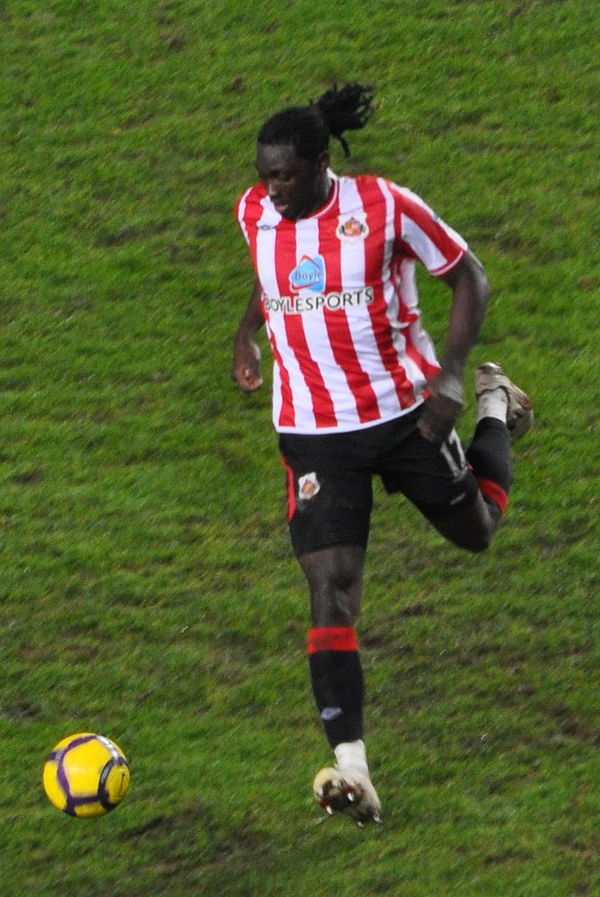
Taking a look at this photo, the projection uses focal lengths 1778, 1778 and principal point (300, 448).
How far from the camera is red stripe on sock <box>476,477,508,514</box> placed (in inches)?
275

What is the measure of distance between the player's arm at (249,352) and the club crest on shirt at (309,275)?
0.40 m

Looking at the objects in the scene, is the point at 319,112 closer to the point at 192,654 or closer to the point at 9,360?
the point at 192,654

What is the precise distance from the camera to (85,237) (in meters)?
10.7

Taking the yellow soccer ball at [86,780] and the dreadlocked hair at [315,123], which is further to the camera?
the dreadlocked hair at [315,123]

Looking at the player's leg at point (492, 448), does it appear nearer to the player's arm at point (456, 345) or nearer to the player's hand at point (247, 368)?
the player's arm at point (456, 345)

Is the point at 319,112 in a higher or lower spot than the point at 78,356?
higher

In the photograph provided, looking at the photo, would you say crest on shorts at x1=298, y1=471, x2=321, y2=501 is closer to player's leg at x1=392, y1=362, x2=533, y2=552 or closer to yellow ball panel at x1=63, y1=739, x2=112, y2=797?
player's leg at x1=392, y1=362, x2=533, y2=552

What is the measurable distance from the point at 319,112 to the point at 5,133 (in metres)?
5.71

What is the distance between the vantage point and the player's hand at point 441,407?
610 centimetres

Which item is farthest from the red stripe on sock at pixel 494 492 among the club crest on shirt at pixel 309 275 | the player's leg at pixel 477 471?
the club crest on shirt at pixel 309 275

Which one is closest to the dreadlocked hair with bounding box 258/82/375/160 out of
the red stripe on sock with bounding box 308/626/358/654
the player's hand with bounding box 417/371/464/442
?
the player's hand with bounding box 417/371/464/442

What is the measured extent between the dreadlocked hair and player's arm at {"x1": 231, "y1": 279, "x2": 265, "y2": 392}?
0.67 m

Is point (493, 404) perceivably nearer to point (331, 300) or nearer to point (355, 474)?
point (355, 474)

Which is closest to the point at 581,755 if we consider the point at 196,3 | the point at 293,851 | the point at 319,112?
the point at 293,851
